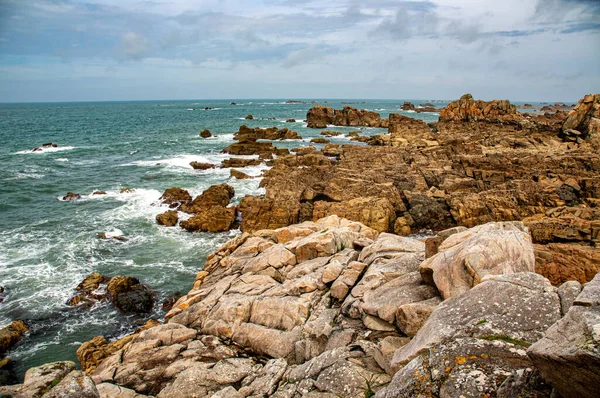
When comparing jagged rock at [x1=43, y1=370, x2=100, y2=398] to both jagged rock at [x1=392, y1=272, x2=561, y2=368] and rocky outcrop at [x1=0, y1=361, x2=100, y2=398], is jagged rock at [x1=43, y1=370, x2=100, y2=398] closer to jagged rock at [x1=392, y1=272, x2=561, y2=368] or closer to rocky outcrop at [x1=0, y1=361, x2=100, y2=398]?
rocky outcrop at [x1=0, y1=361, x2=100, y2=398]

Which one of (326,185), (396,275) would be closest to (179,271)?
(326,185)

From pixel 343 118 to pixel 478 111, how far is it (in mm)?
40802

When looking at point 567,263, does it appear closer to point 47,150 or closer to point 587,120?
point 587,120

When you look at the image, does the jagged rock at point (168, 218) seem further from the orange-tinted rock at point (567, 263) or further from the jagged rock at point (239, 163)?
the orange-tinted rock at point (567, 263)

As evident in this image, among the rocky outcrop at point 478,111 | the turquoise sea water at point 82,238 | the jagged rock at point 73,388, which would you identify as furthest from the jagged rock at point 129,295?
the rocky outcrop at point 478,111

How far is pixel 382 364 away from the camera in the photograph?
8.49 meters

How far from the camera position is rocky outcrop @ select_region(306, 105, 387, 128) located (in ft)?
360

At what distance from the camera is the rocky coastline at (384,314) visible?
19.1 ft

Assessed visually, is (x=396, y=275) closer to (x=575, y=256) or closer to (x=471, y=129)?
(x=575, y=256)

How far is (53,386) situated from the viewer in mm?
7559

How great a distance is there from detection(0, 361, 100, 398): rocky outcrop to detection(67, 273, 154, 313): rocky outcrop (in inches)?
496

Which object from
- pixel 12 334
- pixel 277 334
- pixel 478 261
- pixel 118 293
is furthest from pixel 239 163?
pixel 478 261

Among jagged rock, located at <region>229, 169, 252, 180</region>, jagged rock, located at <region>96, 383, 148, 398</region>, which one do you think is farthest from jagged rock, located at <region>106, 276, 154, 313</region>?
jagged rock, located at <region>229, 169, 252, 180</region>

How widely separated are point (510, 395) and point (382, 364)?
3.87 m
